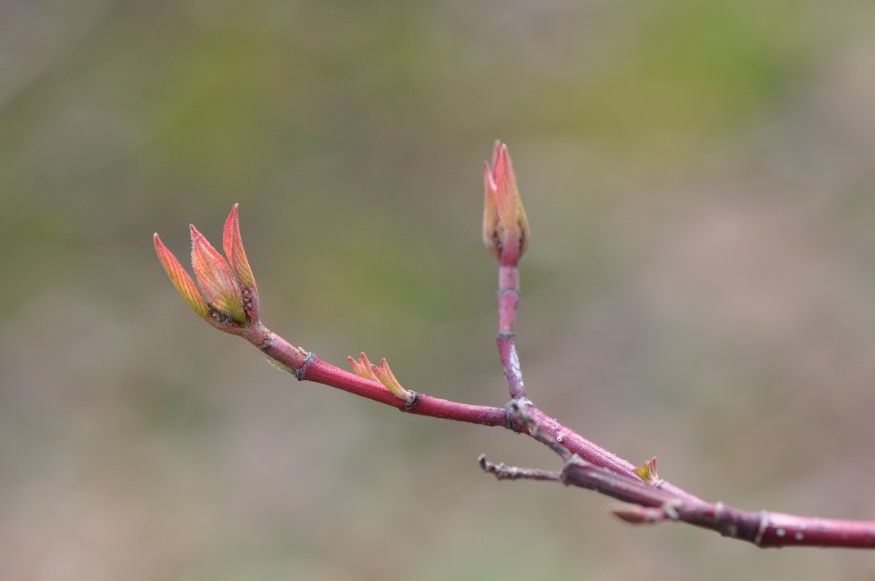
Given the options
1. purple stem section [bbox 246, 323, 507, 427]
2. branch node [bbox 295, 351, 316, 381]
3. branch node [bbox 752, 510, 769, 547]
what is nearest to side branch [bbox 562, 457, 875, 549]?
branch node [bbox 752, 510, 769, 547]

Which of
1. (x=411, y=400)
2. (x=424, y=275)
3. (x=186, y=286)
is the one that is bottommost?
(x=411, y=400)

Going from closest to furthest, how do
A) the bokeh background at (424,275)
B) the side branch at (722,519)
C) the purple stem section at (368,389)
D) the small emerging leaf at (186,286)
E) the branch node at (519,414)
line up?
1. the side branch at (722,519)
2. the branch node at (519,414)
3. the purple stem section at (368,389)
4. the small emerging leaf at (186,286)
5. the bokeh background at (424,275)

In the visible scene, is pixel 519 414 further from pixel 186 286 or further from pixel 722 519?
pixel 186 286

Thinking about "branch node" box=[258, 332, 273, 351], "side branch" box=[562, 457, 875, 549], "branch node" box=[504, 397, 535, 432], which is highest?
"branch node" box=[258, 332, 273, 351]

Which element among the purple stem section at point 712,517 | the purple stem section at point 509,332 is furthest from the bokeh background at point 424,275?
the purple stem section at point 712,517

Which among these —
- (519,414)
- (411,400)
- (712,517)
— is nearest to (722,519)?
(712,517)

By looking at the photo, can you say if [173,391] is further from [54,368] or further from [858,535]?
[858,535]

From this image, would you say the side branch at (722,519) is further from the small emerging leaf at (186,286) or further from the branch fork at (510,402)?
the small emerging leaf at (186,286)

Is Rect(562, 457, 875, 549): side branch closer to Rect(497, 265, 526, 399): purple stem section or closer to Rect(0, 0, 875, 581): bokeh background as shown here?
Rect(497, 265, 526, 399): purple stem section

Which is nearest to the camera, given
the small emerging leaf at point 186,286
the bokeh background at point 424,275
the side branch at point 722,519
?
the side branch at point 722,519
